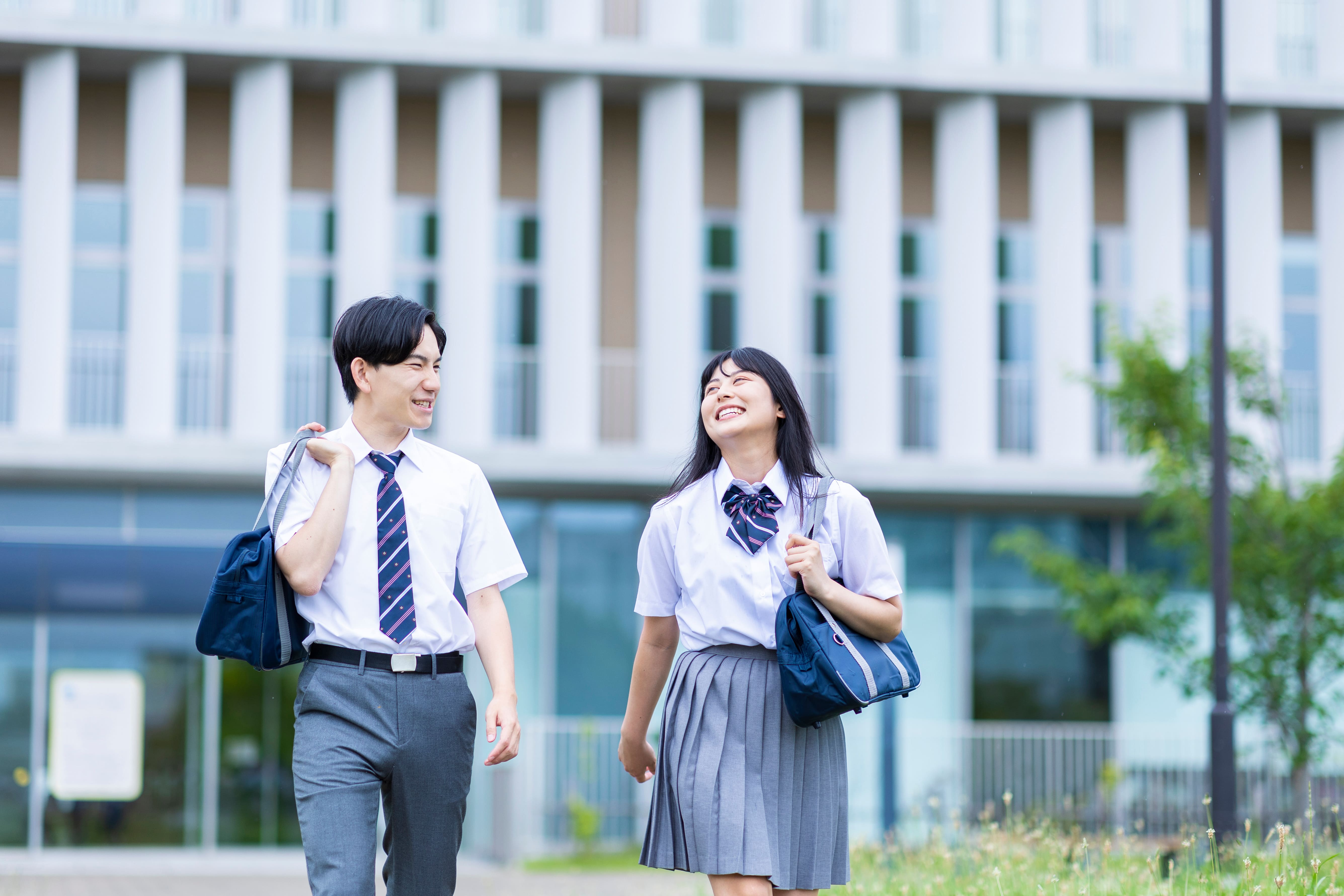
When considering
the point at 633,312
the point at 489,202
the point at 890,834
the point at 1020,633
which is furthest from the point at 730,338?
the point at 890,834

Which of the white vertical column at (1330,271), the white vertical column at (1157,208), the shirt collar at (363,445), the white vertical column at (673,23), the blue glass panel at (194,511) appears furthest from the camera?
the white vertical column at (1330,271)

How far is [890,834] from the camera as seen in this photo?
10.2 m

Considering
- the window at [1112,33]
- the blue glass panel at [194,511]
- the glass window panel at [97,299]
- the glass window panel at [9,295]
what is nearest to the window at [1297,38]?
the window at [1112,33]

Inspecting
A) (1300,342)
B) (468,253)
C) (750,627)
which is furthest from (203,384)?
(750,627)

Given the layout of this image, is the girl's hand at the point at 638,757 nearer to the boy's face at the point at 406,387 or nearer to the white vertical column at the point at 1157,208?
the boy's face at the point at 406,387

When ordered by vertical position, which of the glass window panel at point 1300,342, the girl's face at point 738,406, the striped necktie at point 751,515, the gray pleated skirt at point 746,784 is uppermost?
the glass window panel at point 1300,342

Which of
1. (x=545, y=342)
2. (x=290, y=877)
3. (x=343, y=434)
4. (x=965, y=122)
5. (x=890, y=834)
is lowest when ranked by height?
(x=290, y=877)

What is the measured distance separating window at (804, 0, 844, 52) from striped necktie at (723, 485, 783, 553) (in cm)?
1475

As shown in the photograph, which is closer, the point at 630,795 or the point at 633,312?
the point at 630,795

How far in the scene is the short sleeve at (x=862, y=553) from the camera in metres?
4.29

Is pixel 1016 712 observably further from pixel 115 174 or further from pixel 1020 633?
pixel 115 174

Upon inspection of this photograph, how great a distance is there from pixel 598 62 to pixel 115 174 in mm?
5447

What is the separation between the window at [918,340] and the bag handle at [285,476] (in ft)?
47.2

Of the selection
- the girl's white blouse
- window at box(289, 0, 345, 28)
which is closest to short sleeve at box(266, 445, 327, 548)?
the girl's white blouse
